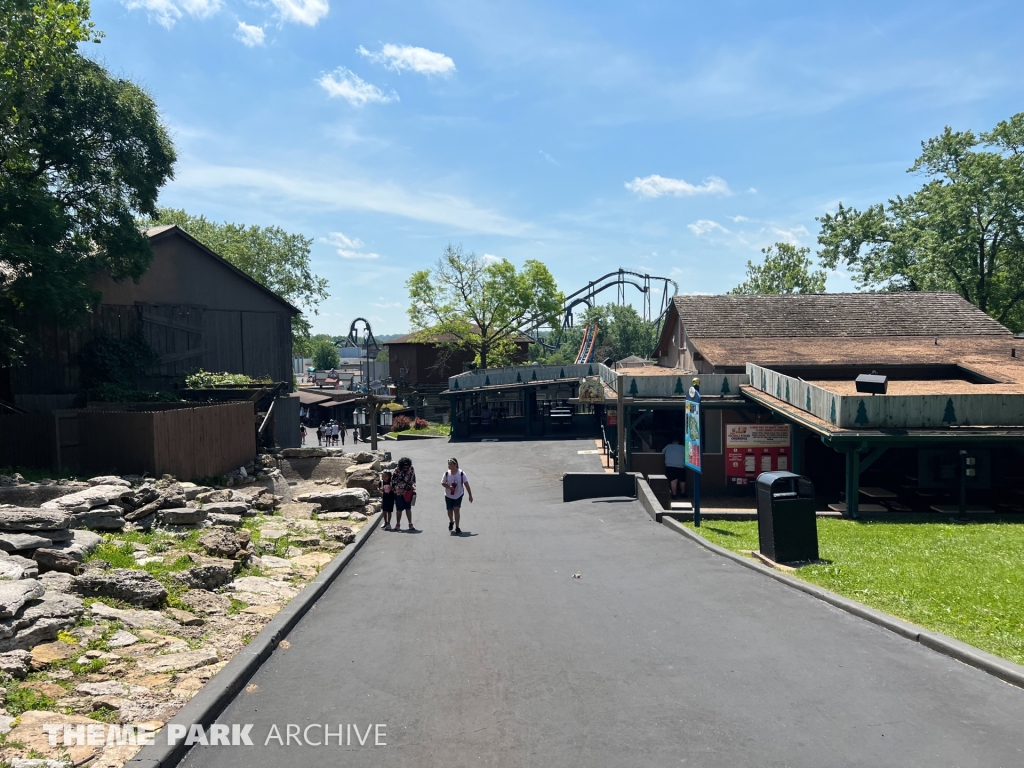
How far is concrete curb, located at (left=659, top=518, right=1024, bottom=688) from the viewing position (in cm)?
645

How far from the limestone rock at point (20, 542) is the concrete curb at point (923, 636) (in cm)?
960

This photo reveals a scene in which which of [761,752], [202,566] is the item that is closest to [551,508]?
[202,566]

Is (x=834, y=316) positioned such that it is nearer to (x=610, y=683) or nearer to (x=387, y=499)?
(x=387, y=499)

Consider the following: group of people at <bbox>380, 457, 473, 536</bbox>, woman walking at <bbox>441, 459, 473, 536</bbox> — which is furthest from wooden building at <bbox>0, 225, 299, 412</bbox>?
woman walking at <bbox>441, 459, 473, 536</bbox>

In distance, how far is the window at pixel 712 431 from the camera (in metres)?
25.8

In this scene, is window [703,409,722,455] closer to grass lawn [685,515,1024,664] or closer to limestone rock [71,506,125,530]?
grass lawn [685,515,1024,664]

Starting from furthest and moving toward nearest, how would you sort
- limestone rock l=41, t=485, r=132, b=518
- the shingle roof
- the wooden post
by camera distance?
the shingle roof
the wooden post
limestone rock l=41, t=485, r=132, b=518

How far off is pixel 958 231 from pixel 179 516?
4574cm

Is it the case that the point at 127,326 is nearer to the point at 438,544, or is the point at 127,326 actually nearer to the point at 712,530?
the point at 438,544

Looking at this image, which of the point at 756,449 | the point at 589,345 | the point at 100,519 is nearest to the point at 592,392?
the point at 756,449

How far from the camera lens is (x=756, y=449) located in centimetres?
2525

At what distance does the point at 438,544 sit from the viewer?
567 inches

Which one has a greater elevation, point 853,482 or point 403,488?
point 403,488

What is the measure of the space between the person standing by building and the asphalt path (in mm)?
13694
